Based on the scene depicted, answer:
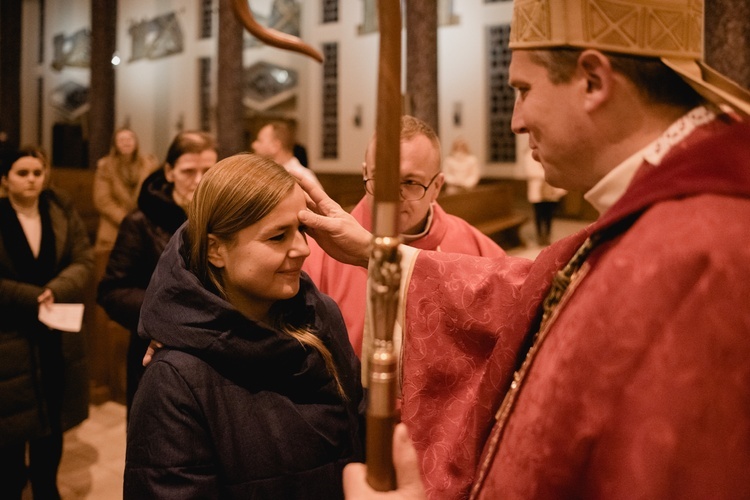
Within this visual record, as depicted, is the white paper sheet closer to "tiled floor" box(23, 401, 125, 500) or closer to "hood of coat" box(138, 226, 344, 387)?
"tiled floor" box(23, 401, 125, 500)

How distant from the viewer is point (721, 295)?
90cm

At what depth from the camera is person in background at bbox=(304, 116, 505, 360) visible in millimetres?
2379

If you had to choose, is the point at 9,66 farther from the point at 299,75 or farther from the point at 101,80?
the point at 299,75

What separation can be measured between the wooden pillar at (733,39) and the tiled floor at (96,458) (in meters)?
5.10

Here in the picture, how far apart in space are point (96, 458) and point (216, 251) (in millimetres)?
3093

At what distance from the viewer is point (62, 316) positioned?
318 cm

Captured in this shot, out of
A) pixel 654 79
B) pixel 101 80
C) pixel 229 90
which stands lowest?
pixel 654 79

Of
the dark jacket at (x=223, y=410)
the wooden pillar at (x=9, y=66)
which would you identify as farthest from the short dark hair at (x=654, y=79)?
the wooden pillar at (x=9, y=66)

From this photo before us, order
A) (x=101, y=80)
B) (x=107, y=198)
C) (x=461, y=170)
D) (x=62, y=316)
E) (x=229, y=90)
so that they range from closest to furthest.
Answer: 1. (x=62, y=316)
2. (x=107, y=198)
3. (x=229, y=90)
4. (x=461, y=170)
5. (x=101, y=80)

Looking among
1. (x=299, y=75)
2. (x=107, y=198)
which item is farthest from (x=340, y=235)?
(x=299, y=75)

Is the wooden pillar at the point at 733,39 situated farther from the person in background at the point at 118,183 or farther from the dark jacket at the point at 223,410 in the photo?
the dark jacket at the point at 223,410

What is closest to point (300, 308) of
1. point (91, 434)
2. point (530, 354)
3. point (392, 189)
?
point (530, 354)

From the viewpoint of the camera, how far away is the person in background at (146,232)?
9.86 ft

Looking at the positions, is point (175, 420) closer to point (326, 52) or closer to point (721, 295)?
point (721, 295)
